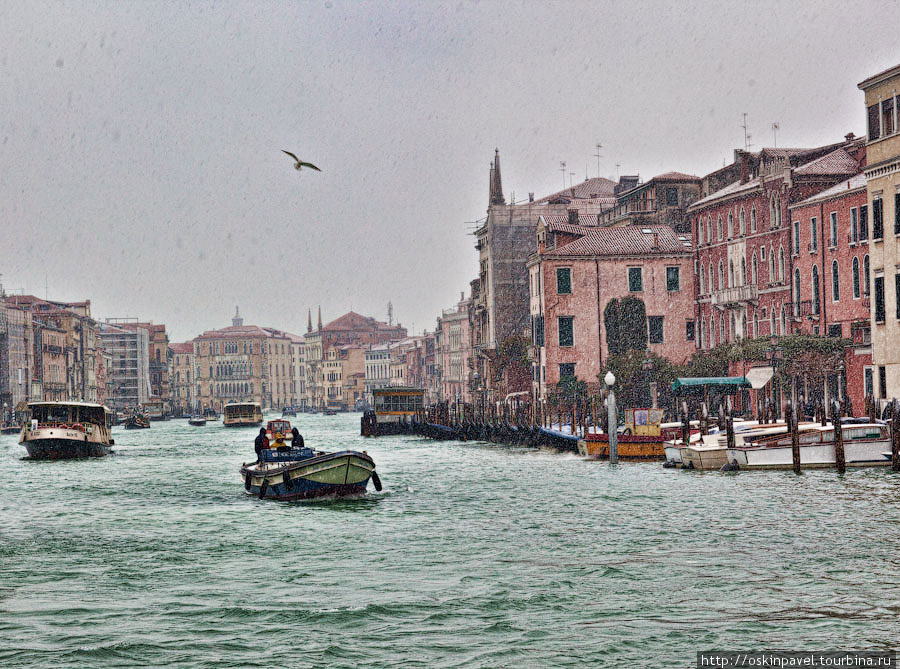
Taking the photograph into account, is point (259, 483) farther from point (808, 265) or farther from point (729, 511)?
point (808, 265)

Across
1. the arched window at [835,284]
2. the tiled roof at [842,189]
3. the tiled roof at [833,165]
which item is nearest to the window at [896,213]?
the tiled roof at [842,189]

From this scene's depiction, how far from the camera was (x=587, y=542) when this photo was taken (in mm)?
19641

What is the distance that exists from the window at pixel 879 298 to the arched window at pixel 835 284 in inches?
258

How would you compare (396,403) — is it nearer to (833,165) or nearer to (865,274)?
(833,165)

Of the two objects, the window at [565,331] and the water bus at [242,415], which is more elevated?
the window at [565,331]

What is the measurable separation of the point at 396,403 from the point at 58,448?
85.6ft

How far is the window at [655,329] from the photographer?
196 feet

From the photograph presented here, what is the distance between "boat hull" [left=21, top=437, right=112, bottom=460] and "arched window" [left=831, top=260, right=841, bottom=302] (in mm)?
25657

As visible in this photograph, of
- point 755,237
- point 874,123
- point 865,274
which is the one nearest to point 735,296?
point 755,237

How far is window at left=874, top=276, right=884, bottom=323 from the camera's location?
3819cm

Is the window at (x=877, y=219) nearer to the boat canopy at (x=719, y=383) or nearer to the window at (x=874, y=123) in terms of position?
the window at (x=874, y=123)

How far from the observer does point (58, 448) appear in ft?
156

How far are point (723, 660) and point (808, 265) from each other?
37.5 meters

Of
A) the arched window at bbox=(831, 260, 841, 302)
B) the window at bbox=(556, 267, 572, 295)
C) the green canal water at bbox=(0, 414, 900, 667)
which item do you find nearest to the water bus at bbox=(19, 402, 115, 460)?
the green canal water at bbox=(0, 414, 900, 667)
